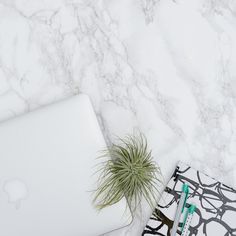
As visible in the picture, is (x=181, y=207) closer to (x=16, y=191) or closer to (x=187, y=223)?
(x=187, y=223)

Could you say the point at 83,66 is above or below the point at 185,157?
above

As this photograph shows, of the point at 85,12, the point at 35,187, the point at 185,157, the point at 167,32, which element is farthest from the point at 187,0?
the point at 35,187

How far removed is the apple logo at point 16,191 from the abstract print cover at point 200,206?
0.93 feet

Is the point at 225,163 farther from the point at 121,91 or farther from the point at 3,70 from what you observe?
the point at 3,70

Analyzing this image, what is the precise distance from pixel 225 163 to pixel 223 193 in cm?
7

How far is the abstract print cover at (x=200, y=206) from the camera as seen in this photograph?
1.02m

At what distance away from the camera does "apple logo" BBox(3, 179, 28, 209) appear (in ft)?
3.06

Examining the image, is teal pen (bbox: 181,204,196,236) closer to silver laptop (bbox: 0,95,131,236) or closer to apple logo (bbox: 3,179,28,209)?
silver laptop (bbox: 0,95,131,236)

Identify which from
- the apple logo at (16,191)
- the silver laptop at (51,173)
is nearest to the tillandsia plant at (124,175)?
the silver laptop at (51,173)

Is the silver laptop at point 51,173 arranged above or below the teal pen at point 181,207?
above

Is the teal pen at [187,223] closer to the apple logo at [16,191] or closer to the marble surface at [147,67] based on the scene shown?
the marble surface at [147,67]

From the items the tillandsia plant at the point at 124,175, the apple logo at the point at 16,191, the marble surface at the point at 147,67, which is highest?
the marble surface at the point at 147,67

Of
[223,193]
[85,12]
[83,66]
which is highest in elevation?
[85,12]

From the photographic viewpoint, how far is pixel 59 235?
3.14ft
